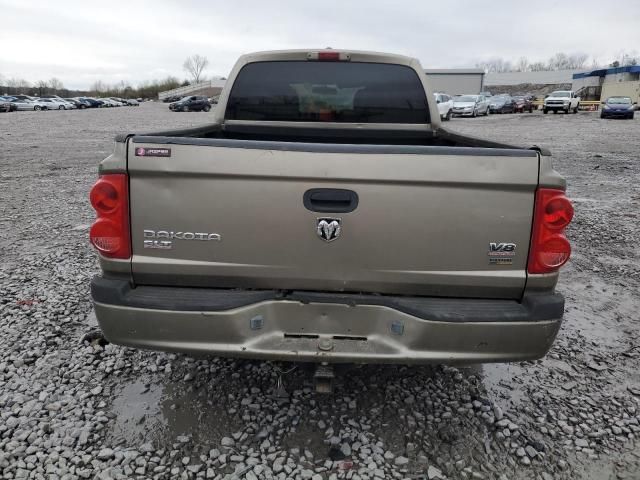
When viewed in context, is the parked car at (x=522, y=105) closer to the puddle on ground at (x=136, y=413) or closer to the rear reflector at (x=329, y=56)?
the rear reflector at (x=329, y=56)

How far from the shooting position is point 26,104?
5853cm

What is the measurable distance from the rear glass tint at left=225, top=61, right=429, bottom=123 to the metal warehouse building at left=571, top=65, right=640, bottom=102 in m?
53.8

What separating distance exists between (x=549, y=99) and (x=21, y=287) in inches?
1725

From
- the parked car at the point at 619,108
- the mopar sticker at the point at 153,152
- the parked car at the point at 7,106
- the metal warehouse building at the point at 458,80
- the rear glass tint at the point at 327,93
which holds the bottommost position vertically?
the parked car at the point at 7,106

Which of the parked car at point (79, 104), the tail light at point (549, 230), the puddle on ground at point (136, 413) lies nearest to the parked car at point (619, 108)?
the tail light at point (549, 230)

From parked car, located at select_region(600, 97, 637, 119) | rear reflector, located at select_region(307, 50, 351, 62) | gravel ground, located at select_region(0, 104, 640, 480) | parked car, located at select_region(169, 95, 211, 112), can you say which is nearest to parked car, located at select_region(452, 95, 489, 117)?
parked car, located at select_region(600, 97, 637, 119)

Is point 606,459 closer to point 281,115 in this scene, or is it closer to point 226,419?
point 226,419

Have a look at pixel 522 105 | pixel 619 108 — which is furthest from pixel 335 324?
pixel 522 105

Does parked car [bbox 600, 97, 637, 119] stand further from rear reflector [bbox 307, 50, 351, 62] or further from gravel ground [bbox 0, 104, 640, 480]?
rear reflector [bbox 307, 50, 351, 62]

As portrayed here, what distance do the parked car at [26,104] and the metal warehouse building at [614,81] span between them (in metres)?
64.5

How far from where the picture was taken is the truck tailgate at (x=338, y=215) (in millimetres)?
2398

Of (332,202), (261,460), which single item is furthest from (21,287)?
(332,202)

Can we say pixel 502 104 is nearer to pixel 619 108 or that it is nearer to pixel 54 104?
pixel 619 108

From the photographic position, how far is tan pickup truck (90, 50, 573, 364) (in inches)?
94.8
